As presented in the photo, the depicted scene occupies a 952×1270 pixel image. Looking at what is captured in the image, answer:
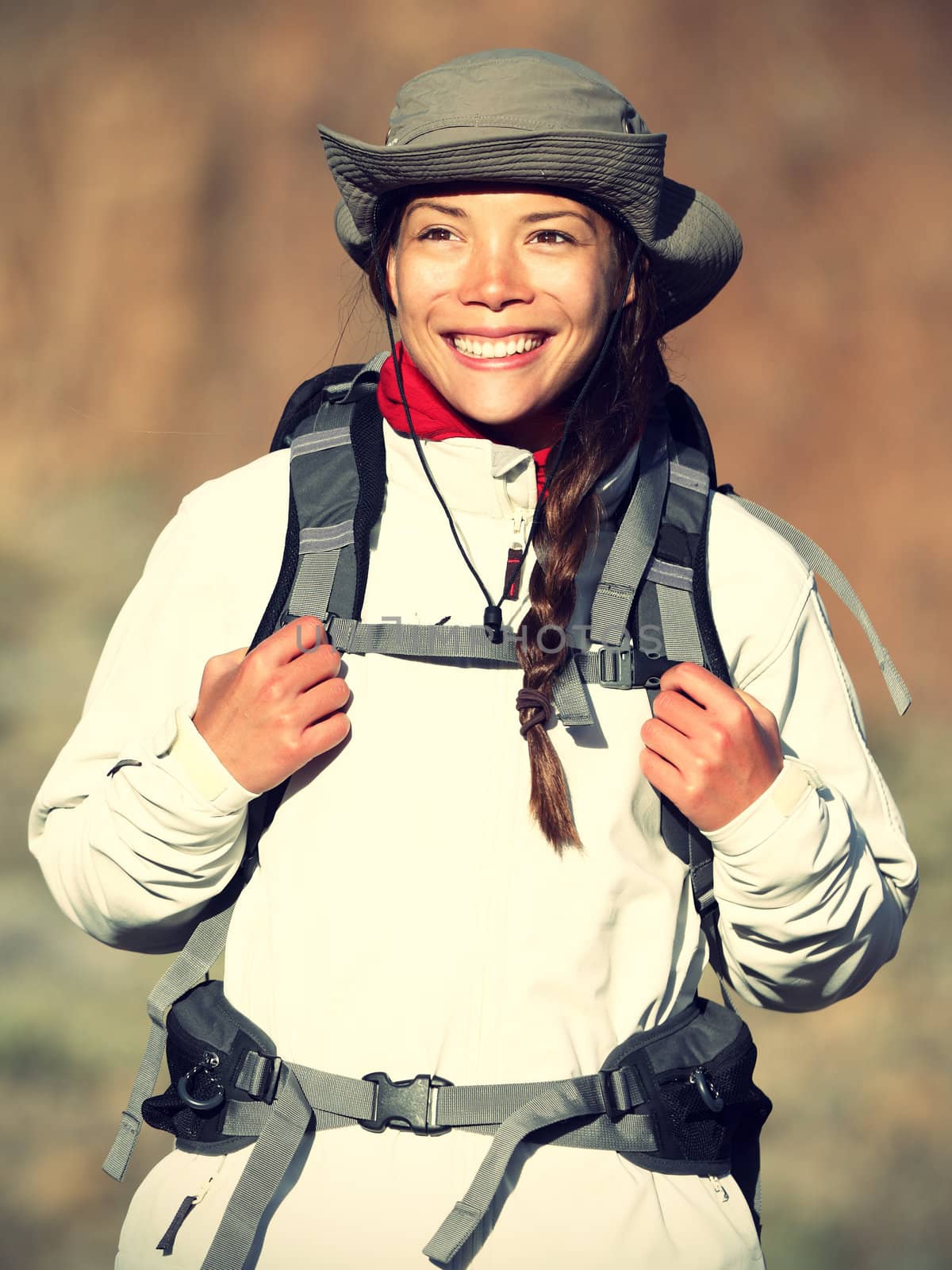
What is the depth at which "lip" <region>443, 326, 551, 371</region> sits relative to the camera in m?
1.80

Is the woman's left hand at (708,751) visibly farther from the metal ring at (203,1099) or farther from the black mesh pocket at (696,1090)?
→ the metal ring at (203,1099)

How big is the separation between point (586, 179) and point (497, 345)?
0.70 ft

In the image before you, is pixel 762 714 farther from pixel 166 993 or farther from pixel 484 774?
pixel 166 993

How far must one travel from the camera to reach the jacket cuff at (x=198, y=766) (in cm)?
169

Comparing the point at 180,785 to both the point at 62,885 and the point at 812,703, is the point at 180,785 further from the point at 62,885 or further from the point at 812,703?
the point at 812,703

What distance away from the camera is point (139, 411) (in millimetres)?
5266

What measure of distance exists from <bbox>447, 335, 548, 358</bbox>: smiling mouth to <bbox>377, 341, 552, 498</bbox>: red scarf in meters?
0.08

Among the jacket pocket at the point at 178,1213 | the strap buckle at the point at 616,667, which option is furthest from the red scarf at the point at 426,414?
the jacket pocket at the point at 178,1213

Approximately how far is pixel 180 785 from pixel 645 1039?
578 millimetres

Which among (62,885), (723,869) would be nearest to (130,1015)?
(62,885)

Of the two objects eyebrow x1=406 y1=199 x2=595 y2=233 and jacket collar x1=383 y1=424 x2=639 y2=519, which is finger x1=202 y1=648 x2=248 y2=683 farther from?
eyebrow x1=406 y1=199 x2=595 y2=233

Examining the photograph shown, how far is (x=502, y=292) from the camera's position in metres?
1.76

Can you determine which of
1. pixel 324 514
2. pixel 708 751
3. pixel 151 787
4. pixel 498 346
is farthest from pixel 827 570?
pixel 151 787

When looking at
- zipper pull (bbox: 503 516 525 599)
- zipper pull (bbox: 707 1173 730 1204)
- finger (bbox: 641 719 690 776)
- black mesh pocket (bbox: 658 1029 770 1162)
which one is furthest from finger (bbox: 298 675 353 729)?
zipper pull (bbox: 707 1173 730 1204)
